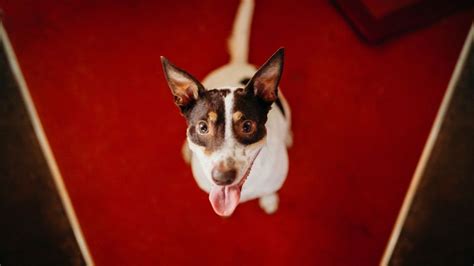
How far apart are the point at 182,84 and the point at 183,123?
85 centimetres

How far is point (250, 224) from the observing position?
2.44 meters

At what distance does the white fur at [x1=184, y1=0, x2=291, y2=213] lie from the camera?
1.71 meters

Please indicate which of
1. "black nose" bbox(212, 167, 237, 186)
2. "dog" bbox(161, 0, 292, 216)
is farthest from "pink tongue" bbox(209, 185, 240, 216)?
"black nose" bbox(212, 167, 237, 186)

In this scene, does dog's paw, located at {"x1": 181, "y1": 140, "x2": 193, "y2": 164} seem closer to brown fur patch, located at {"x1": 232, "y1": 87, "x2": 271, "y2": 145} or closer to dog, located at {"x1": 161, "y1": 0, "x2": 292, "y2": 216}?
dog, located at {"x1": 161, "y1": 0, "x2": 292, "y2": 216}

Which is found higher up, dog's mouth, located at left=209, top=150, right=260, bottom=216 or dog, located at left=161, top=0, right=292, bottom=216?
dog, located at left=161, top=0, right=292, bottom=216

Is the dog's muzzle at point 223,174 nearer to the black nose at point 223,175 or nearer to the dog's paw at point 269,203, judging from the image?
the black nose at point 223,175

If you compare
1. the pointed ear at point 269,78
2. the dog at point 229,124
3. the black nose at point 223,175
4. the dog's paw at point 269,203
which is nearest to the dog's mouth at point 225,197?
the dog at point 229,124

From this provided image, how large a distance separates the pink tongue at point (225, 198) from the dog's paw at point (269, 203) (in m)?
0.50

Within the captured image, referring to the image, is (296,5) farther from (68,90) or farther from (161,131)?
(68,90)

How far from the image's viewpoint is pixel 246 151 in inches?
67.9

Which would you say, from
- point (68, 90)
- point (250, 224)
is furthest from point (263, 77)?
point (68, 90)

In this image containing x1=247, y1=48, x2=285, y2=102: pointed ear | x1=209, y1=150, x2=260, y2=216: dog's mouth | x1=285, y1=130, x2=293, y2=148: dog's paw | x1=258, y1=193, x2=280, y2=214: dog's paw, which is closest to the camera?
x1=247, y1=48, x2=285, y2=102: pointed ear

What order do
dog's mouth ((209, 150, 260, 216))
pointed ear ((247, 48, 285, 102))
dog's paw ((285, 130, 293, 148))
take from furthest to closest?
1. dog's paw ((285, 130, 293, 148))
2. dog's mouth ((209, 150, 260, 216))
3. pointed ear ((247, 48, 285, 102))

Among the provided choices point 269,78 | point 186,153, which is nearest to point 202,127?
point 269,78
